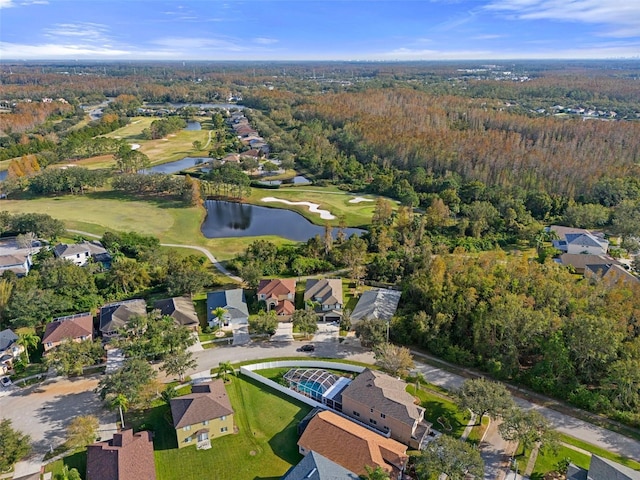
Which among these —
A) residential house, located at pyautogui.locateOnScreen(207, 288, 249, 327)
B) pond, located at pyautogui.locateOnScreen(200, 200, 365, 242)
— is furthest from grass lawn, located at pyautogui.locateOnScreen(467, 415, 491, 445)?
pond, located at pyautogui.locateOnScreen(200, 200, 365, 242)

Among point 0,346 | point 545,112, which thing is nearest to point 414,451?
point 0,346

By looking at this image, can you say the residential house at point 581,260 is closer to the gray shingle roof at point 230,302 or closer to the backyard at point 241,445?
the gray shingle roof at point 230,302

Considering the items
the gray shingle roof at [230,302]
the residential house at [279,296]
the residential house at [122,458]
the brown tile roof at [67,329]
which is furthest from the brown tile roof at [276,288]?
Result: the residential house at [122,458]

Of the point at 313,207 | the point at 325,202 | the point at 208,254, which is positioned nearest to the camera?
the point at 208,254

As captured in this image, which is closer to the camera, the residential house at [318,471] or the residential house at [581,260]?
the residential house at [318,471]

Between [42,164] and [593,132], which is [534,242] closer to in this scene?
[593,132]

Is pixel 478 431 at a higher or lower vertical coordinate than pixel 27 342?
lower

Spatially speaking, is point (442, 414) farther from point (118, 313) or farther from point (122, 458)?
point (118, 313)

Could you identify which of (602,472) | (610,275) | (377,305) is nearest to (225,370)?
(377,305)
